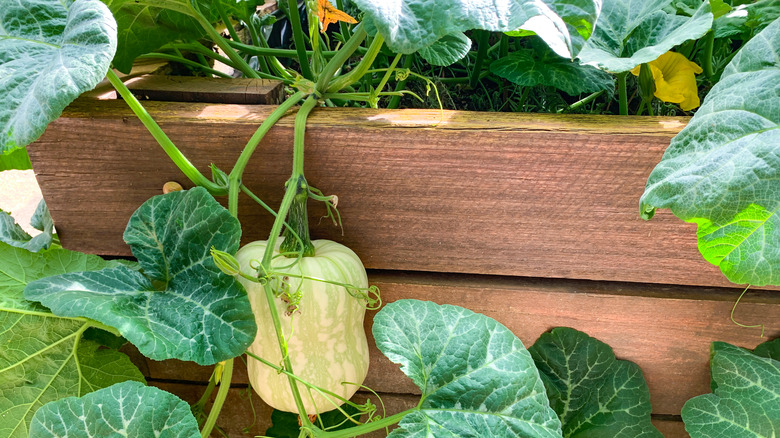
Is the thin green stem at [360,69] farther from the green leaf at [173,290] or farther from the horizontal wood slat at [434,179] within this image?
the green leaf at [173,290]

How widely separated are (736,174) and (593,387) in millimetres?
391

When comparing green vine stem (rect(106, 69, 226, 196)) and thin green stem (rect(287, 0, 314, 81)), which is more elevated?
thin green stem (rect(287, 0, 314, 81))

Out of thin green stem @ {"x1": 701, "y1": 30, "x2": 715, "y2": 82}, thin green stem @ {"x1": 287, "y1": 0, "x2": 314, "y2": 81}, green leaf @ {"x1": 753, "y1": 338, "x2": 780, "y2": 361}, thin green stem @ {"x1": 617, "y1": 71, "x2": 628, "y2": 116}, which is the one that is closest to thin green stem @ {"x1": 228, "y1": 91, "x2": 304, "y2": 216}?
thin green stem @ {"x1": 287, "y1": 0, "x2": 314, "y2": 81}

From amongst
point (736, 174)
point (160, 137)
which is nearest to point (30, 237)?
point (160, 137)

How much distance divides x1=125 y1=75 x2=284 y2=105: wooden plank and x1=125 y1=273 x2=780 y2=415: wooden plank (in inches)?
9.7

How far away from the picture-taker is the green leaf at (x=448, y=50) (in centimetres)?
62

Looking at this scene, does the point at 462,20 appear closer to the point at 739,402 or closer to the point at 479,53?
the point at 479,53

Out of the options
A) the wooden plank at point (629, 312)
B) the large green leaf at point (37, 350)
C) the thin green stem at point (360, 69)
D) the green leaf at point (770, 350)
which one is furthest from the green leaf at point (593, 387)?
the large green leaf at point (37, 350)

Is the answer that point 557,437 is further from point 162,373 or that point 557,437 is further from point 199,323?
point 162,373

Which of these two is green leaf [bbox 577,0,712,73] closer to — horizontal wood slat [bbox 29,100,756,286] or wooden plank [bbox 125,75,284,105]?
horizontal wood slat [bbox 29,100,756,286]

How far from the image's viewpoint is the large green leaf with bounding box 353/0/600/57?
1.34 ft

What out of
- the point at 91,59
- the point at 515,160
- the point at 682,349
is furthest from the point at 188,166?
the point at 682,349

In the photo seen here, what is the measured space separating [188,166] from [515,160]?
1.06 feet

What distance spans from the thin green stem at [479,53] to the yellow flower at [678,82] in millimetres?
191
